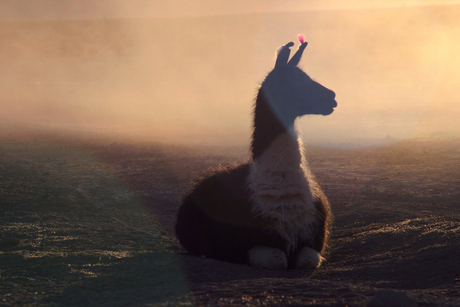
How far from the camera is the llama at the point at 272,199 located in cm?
395

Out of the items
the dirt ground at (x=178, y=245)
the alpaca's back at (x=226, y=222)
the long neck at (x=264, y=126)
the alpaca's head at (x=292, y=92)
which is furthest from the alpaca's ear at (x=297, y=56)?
the dirt ground at (x=178, y=245)

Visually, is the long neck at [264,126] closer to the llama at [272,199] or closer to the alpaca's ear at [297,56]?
the llama at [272,199]

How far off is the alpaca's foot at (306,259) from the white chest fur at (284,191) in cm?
14

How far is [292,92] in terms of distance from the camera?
4.25 metres

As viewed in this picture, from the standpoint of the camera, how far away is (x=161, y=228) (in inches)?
231

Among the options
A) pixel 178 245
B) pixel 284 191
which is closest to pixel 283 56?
pixel 284 191

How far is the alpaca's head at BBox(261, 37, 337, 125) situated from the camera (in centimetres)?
424

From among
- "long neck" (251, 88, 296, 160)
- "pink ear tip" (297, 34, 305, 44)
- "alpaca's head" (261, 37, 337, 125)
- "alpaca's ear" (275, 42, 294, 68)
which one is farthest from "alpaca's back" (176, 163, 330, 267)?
"pink ear tip" (297, 34, 305, 44)

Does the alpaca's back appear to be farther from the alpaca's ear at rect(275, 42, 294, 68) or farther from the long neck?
the alpaca's ear at rect(275, 42, 294, 68)

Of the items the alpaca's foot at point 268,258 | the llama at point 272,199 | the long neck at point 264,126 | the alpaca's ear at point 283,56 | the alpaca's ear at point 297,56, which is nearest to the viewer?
the alpaca's foot at point 268,258

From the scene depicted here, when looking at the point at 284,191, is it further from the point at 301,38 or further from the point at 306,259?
the point at 301,38

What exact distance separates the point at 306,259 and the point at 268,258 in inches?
19.4

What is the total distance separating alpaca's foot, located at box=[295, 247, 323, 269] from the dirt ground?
11 centimetres

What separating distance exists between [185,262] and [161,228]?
7.12 ft
